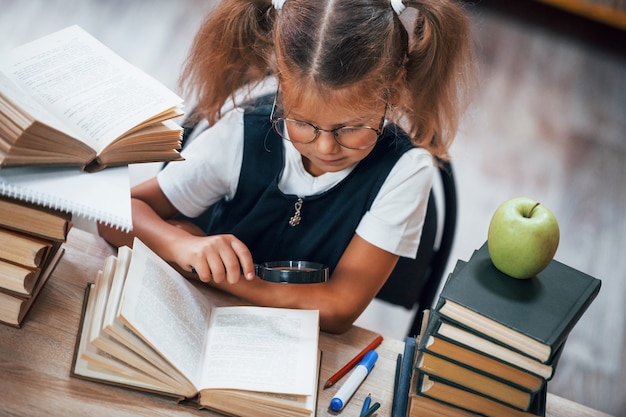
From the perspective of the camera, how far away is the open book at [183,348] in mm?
1007

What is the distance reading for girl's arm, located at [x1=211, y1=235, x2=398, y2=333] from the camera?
4.09 ft

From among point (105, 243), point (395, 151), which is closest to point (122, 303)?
point (105, 243)

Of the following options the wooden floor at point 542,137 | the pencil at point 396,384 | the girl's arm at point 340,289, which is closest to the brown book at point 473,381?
the pencil at point 396,384

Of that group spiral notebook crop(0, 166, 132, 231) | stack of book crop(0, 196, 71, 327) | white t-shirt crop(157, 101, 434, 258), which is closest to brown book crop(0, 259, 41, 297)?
stack of book crop(0, 196, 71, 327)

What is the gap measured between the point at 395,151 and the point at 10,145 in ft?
2.39

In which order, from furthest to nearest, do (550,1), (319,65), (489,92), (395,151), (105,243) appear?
1. (550,1)
2. (489,92)
3. (395,151)
4. (105,243)
5. (319,65)

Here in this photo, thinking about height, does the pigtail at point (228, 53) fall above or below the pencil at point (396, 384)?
above

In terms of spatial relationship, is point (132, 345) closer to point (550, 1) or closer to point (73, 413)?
point (73, 413)

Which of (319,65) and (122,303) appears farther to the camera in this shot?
(319,65)

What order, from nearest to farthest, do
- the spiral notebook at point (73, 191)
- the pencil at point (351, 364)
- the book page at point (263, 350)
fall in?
the spiral notebook at point (73, 191), the book page at point (263, 350), the pencil at point (351, 364)

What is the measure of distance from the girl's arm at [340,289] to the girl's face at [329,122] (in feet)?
0.61

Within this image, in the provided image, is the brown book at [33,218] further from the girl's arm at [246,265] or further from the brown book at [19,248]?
the girl's arm at [246,265]

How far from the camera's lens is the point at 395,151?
1.43 metres

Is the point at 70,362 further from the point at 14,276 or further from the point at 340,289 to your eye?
the point at 340,289
